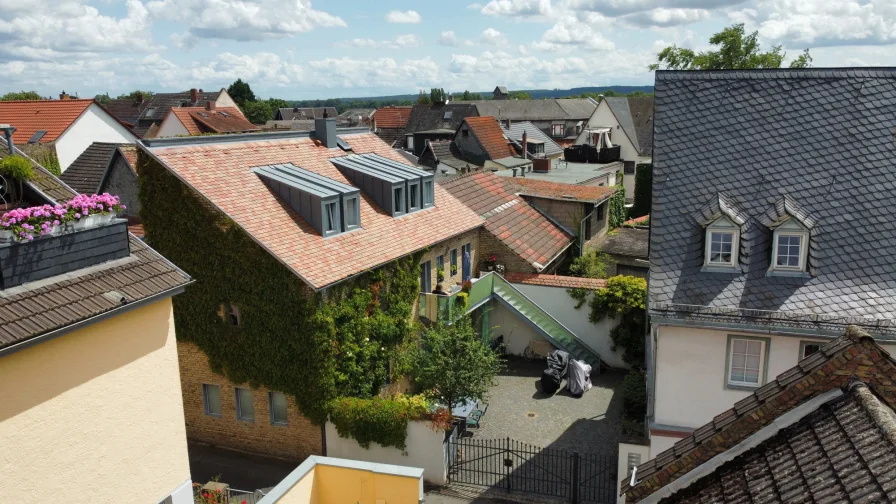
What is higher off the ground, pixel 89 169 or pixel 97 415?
pixel 89 169

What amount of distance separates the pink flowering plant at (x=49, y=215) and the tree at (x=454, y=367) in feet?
32.5

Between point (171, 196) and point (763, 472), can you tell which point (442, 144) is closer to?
point (171, 196)

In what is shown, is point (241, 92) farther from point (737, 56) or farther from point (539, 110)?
point (737, 56)

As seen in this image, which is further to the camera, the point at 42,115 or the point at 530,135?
the point at 530,135

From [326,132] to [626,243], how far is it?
Answer: 16.7 meters

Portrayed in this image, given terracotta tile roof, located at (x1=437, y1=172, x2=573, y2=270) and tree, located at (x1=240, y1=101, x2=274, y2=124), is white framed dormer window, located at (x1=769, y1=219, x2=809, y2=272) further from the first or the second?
tree, located at (x1=240, y1=101, x2=274, y2=124)

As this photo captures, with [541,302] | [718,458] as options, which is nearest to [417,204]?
[541,302]

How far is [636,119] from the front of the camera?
78.3 metres

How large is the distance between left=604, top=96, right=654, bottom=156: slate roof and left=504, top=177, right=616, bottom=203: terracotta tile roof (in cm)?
3382

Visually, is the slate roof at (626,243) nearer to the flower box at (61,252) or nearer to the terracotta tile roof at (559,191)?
the terracotta tile roof at (559,191)

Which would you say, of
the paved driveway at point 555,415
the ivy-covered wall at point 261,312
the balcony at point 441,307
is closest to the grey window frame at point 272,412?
the ivy-covered wall at point 261,312

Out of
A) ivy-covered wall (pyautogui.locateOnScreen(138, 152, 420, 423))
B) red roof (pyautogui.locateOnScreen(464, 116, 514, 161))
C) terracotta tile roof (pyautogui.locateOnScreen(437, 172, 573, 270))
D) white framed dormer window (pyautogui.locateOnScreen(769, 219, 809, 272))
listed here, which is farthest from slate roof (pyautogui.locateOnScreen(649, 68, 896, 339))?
red roof (pyautogui.locateOnScreen(464, 116, 514, 161))

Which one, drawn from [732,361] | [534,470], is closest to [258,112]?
[534,470]

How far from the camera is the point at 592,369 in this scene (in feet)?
81.8
